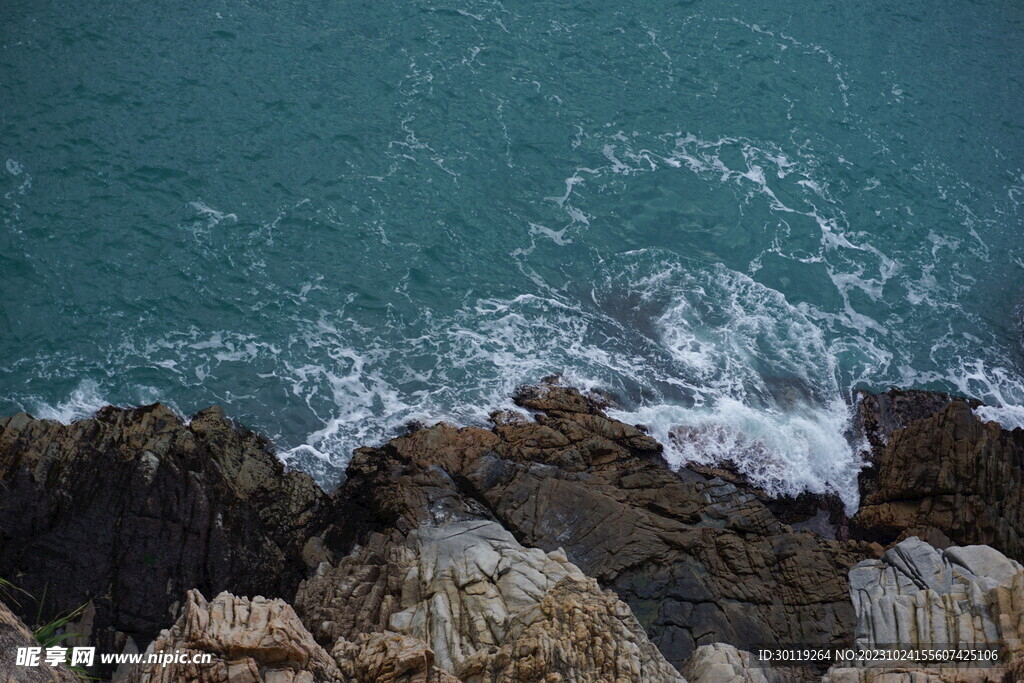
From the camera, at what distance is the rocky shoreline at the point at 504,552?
934 inches

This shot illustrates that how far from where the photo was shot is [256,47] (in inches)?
1725

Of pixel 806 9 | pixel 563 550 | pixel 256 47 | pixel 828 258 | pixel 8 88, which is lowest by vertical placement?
pixel 563 550

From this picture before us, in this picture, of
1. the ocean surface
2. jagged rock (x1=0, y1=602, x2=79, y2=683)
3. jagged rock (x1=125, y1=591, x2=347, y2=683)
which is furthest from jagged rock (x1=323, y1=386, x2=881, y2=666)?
jagged rock (x1=0, y1=602, x2=79, y2=683)

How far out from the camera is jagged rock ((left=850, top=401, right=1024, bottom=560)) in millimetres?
30609

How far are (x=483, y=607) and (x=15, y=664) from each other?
12.2 meters

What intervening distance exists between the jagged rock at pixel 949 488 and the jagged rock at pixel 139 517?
2004cm

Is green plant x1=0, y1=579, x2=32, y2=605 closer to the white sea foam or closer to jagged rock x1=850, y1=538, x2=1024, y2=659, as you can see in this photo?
the white sea foam

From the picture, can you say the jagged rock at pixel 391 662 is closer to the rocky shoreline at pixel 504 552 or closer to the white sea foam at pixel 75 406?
the rocky shoreline at pixel 504 552

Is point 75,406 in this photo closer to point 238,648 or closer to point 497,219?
point 238,648

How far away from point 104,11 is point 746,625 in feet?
131

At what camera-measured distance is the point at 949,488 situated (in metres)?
31.5

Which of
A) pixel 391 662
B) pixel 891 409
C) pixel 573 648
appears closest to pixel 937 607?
pixel 891 409

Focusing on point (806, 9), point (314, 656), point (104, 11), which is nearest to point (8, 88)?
point (104, 11)

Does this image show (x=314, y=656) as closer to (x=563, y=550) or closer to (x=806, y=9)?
(x=563, y=550)
